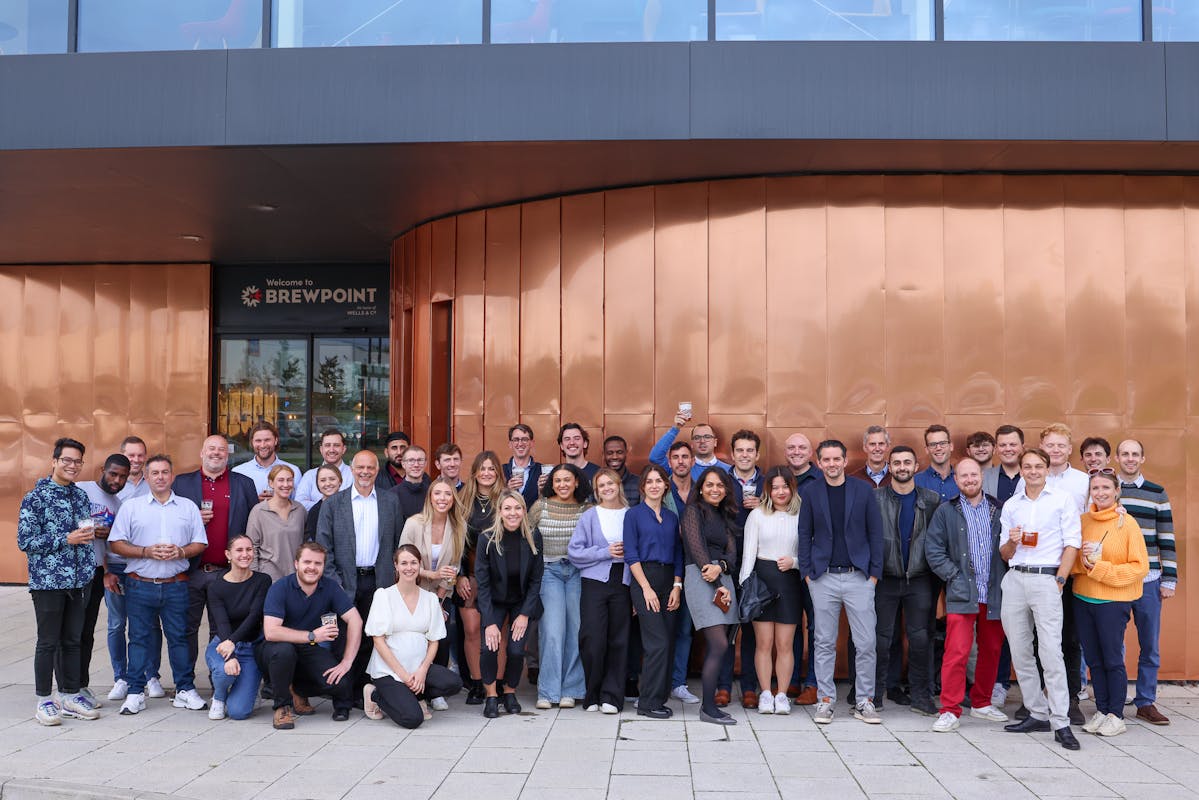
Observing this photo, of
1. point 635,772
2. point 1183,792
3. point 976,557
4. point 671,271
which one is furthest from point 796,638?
point 671,271

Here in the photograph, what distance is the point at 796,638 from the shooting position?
725 centimetres

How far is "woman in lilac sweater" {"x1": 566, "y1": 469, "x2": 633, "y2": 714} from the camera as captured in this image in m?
6.85

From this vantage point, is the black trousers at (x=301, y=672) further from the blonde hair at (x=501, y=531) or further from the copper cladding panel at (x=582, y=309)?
the copper cladding panel at (x=582, y=309)

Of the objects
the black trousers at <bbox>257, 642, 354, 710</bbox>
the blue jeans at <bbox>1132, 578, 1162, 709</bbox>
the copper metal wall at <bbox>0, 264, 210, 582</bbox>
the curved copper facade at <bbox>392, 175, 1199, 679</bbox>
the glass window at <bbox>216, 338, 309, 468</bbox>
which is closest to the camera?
the black trousers at <bbox>257, 642, 354, 710</bbox>

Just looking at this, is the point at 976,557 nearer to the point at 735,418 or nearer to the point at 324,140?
the point at 735,418

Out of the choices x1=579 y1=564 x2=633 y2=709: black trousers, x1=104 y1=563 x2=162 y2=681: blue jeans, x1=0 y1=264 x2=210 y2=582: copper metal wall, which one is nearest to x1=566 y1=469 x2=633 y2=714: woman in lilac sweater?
x1=579 y1=564 x2=633 y2=709: black trousers

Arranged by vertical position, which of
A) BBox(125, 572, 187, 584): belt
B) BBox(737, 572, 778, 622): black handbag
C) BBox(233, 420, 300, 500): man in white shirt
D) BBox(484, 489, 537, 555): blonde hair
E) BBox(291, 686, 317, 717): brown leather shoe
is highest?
BBox(233, 420, 300, 500): man in white shirt

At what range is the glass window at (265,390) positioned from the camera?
43.1 feet

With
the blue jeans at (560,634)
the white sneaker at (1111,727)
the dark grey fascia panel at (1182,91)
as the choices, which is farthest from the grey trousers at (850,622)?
the dark grey fascia panel at (1182,91)

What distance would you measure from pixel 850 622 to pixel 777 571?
59 centimetres

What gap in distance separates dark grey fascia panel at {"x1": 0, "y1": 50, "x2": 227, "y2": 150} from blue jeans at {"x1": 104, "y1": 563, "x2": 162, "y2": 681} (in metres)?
3.20

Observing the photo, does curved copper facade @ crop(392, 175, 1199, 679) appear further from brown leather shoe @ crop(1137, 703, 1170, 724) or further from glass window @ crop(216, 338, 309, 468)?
glass window @ crop(216, 338, 309, 468)

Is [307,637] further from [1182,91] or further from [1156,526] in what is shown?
[1182,91]

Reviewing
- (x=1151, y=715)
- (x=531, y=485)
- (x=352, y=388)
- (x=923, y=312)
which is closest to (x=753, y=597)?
(x=531, y=485)
